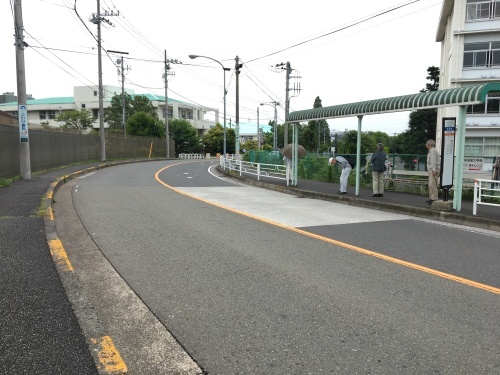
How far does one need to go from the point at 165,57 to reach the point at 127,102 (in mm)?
18976

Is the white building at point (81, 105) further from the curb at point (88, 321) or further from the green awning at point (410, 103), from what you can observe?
the curb at point (88, 321)

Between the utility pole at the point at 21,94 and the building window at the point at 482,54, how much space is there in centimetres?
2696

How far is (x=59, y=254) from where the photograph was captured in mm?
6188

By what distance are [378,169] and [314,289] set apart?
30.9ft

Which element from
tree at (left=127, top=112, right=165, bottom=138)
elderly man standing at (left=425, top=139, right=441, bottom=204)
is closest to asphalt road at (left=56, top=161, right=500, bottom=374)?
elderly man standing at (left=425, top=139, right=441, bottom=204)

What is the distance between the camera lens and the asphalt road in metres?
3.39

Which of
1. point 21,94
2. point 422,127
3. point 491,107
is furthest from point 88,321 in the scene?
point 422,127

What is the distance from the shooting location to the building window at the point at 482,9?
2736 cm

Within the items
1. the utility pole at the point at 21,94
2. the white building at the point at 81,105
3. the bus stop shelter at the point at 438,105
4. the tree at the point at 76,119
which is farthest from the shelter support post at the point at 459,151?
the white building at the point at 81,105

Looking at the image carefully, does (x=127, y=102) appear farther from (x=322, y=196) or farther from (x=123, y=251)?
(x=123, y=251)

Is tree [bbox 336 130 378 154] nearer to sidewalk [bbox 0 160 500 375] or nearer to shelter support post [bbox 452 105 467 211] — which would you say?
shelter support post [bbox 452 105 467 211]

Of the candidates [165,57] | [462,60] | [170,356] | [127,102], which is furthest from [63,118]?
[170,356]

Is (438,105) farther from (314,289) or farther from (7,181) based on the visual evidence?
(7,181)

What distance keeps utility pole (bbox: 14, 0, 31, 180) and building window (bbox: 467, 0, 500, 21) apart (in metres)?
26.9
